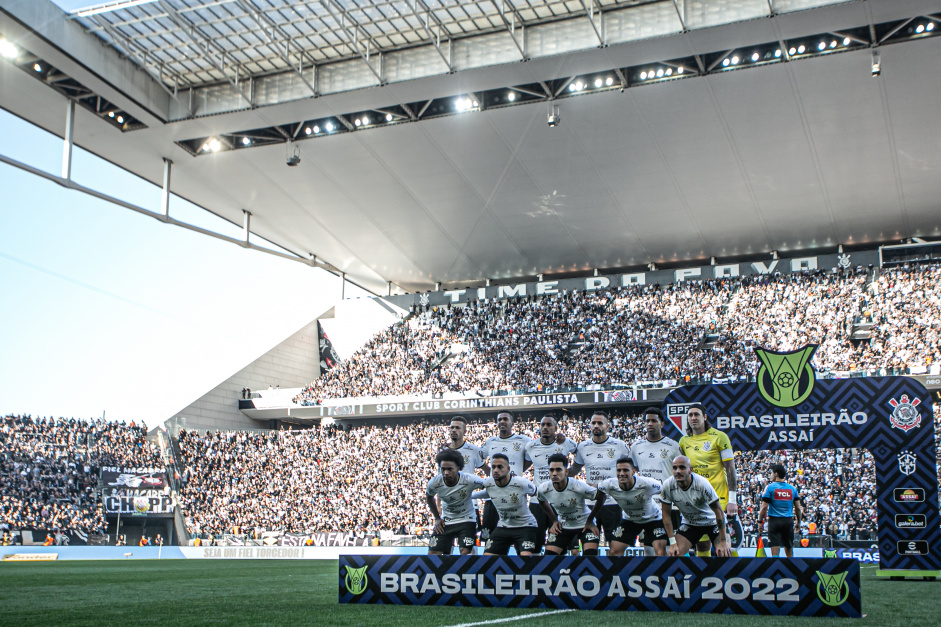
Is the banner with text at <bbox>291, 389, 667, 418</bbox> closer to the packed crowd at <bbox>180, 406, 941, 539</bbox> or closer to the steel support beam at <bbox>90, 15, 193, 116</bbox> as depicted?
the packed crowd at <bbox>180, 406, 941, 539</bbox>

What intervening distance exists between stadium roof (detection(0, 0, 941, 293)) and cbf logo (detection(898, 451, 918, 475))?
45.0ft

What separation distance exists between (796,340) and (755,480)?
8523 millimetres

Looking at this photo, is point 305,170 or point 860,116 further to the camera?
point 305,170

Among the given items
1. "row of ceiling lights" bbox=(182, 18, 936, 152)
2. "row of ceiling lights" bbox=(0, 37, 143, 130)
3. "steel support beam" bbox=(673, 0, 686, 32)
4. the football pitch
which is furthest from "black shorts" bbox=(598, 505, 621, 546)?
"row of ceiling lights" bbox=(0, 37, 143, 130)

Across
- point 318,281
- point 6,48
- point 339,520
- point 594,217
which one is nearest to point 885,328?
point 594,217

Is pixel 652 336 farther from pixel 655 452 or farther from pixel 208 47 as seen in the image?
pixel 655 452

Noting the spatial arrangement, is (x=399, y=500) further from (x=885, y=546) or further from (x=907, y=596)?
(x=907, y=596)

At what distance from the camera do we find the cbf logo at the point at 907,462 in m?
15.3

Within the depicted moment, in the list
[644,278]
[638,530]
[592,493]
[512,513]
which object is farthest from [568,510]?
[644,278]

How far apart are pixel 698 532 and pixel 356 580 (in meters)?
4.21

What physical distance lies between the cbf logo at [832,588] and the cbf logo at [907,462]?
816 cm

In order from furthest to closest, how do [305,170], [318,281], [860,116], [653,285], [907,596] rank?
[318,281] → [653,285] → [305,170] → [860,116] → [907,596]

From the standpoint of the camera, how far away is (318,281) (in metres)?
49.9

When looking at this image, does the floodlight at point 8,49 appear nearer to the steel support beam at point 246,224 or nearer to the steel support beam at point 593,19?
the steel support beam at point 246,224
